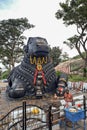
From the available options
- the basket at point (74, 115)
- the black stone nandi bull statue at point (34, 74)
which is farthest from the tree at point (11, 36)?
the basket at point (74, 115)

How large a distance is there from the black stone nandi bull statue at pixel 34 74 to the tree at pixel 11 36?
22.6 m

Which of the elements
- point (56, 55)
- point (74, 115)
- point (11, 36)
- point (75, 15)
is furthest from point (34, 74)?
point (56, 55)

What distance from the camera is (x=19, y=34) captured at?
105 ft

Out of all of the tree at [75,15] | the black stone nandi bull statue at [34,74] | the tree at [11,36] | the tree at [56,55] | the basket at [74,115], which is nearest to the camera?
the basket at [74,115]

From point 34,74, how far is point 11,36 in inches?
931

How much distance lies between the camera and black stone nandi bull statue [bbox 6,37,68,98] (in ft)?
29.4

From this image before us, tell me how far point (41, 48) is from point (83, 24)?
12676 mm

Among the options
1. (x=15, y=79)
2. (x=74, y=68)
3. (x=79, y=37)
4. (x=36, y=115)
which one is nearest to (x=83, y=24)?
(x=79, y=37)

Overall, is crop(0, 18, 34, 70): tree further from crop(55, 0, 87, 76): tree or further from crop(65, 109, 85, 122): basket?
crop(65, 109, 85, 122): basket

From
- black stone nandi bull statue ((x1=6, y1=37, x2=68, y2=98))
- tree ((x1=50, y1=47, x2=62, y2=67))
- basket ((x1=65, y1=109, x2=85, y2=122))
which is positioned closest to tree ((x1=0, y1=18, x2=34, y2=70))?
tree ((x1=50, y1=47, x2=62, y2=67))

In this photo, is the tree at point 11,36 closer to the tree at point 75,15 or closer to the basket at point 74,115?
the tree at point 75,15

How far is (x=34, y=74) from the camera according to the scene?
9.38m

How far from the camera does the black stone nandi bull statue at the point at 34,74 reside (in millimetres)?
8961

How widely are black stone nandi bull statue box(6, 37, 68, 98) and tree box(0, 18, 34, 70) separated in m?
22.6
